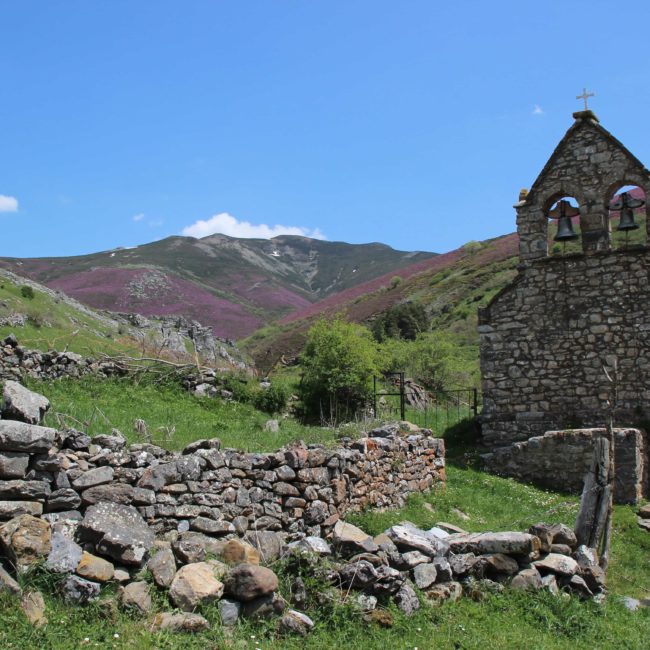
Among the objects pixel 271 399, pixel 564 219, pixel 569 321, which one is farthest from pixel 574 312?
pixel 271 399

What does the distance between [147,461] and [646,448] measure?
11.6 metres

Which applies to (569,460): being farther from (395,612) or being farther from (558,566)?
(395,612)

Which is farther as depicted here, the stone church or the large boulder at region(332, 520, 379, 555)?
the stone church

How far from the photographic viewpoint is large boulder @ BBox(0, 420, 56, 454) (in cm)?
676

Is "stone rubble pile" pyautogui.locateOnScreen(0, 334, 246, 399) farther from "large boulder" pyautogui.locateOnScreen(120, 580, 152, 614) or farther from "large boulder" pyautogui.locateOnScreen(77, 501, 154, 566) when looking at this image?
"large boulder" pyautogui.locateOnScreen(120, 580, 152, 614)

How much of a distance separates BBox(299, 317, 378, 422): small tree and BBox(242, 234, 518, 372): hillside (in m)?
10.6

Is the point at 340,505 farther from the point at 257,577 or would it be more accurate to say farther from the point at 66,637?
the point at 66,637

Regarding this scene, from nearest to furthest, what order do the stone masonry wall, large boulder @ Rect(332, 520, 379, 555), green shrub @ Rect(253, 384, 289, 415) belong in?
1. large boulder @ Rect(332, 520, 379, 555)
2. the stone masonry wall
3. green shrub @ Rect(253, 384, 289, 415)

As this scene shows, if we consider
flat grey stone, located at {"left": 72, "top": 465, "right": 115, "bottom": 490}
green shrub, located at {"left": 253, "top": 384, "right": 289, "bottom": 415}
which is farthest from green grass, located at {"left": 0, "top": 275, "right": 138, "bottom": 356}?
flat grey stone, located at {"left": 72, "top": 465, "right": 115, "bottom": 490}

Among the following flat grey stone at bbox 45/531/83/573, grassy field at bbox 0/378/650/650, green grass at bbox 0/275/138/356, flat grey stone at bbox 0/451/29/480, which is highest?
green grass at bbox 0/275/138/356

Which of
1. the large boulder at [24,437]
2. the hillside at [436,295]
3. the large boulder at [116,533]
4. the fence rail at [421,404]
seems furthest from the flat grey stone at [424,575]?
the hillside at [436,295]

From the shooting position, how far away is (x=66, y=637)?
5.55 metres

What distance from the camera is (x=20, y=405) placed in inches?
287

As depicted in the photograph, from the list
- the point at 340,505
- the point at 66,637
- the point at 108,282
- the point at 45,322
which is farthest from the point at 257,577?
the point at 108,282
